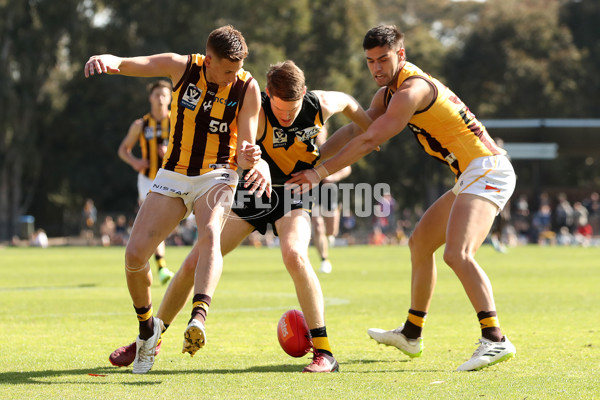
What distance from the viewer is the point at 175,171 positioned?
667 centimetres

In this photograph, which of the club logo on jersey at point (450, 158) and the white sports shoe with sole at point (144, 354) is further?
the club logo on jersey at point (450, 158)

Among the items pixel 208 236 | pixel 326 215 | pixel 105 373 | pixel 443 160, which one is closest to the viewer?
pixel 105 373

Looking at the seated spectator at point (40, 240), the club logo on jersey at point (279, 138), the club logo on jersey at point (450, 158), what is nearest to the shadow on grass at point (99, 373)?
the club logo on jersey at point (279, 138)

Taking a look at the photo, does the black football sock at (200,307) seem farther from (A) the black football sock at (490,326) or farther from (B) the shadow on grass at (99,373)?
(A) the black football sock at (490,326)

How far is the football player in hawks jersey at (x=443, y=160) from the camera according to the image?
21.7 ft

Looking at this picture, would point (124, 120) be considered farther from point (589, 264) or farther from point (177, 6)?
point (589, 264)

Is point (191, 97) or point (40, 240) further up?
point (191, 97)

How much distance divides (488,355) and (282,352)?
1.73 metres

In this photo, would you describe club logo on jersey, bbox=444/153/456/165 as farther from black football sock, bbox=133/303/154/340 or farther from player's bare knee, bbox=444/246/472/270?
black football sock, bbox=133/303/154/340

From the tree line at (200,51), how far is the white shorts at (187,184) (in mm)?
35512

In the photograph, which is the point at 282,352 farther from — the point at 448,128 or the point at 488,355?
the point at 448,128

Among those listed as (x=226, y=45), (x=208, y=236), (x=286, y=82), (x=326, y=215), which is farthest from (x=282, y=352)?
(x=326, y=215)

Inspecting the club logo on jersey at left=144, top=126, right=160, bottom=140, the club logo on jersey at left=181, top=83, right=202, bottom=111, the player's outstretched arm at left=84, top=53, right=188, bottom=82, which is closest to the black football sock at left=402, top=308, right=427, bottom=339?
the club logo on jersey at left=181, top=83, right=202, bottom=111

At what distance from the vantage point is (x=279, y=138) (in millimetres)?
6934
